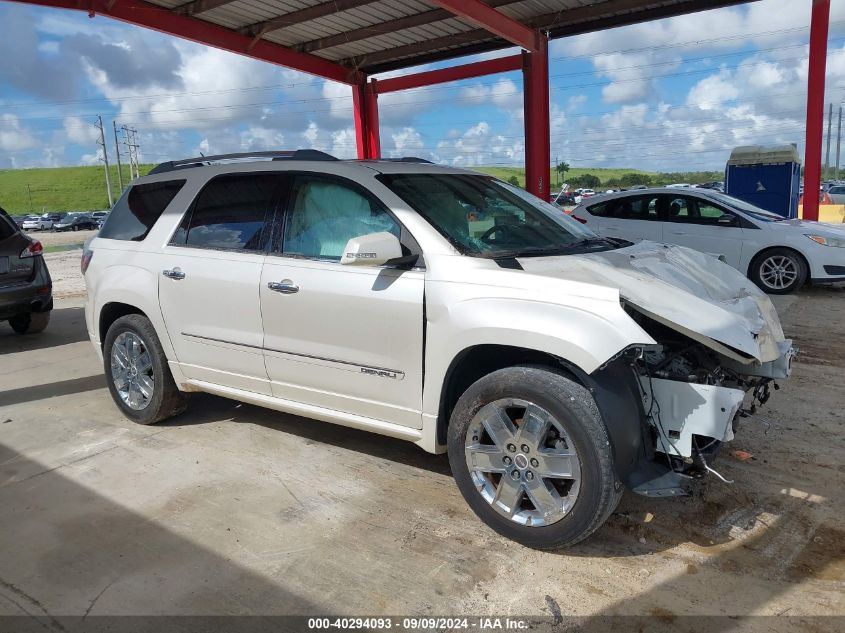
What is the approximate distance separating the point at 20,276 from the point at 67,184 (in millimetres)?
123454

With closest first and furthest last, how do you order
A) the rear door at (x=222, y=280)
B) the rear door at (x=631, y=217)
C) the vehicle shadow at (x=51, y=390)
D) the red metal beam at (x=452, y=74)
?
the rear door at (x=222, y=280), the vehicle shadow at (x=51, y=390), the rear door at (x=631, y=217), the red metal beam at (x=452, y=74)

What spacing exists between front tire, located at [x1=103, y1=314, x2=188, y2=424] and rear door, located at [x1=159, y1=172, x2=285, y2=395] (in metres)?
0.26

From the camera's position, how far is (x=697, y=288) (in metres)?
3.26

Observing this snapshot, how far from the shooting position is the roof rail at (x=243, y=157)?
419 centimetres

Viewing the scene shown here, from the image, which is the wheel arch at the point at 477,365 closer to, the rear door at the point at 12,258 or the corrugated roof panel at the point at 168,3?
the rear door at the point at 12,258

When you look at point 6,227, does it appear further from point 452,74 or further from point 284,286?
point 452,74

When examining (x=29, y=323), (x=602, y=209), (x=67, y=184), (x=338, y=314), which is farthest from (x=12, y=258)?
(x=67, y=184)

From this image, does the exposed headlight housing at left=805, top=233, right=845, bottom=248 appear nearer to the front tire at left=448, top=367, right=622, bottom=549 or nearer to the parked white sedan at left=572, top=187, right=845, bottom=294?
the parked white sedan at left=572, top=187, right=845, bottom=294

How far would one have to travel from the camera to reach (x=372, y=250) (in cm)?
320

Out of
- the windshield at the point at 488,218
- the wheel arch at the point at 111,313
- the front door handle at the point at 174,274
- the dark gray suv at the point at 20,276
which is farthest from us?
the dark gray suv at the point at 20,276

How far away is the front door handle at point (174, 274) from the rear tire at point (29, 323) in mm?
5308

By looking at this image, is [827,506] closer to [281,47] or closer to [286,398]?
[286,398]

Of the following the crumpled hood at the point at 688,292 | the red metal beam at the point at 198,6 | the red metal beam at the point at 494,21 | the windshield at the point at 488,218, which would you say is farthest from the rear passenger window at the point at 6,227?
the crumpled hood at the point at 688,292

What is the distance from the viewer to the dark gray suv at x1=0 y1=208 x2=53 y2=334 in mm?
7789
